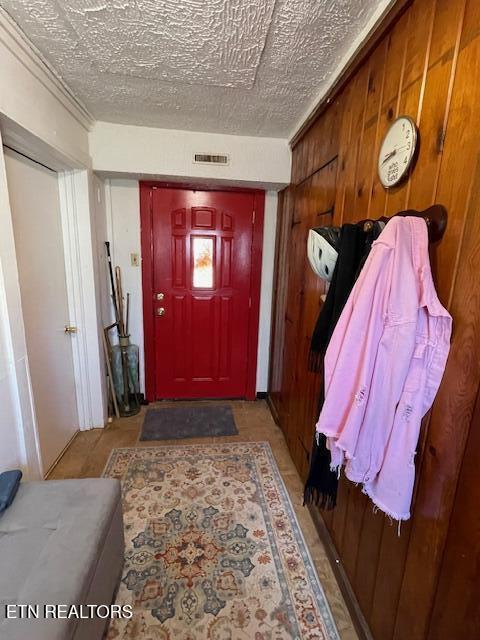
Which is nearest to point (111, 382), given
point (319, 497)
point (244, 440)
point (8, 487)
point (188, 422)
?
point (188, 422)

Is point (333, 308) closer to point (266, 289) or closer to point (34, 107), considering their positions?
point (34, 107)

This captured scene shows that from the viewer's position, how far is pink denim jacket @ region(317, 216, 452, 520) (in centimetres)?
82

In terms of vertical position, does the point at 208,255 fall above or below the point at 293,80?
below

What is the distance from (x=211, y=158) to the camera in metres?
2.30

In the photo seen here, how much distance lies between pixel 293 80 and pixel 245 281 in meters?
1.57

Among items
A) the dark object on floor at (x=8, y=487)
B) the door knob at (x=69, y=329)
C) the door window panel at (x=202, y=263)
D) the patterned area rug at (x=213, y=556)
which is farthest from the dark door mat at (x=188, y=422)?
the dark object on floor at (x=8, y=487)

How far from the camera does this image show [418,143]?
941 mm

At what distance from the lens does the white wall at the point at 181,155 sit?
2.18 metres

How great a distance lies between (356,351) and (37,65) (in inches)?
75.7

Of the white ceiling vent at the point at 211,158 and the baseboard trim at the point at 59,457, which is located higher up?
the white ceiling vent at the point at 211,158

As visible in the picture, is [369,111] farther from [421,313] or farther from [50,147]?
[50,147]

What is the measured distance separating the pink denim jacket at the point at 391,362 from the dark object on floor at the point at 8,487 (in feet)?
3.80

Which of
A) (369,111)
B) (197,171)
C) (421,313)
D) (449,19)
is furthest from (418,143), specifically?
(197,171)

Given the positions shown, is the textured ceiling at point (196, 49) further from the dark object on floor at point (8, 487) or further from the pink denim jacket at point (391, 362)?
the dark object on floor at point (8, 487)
